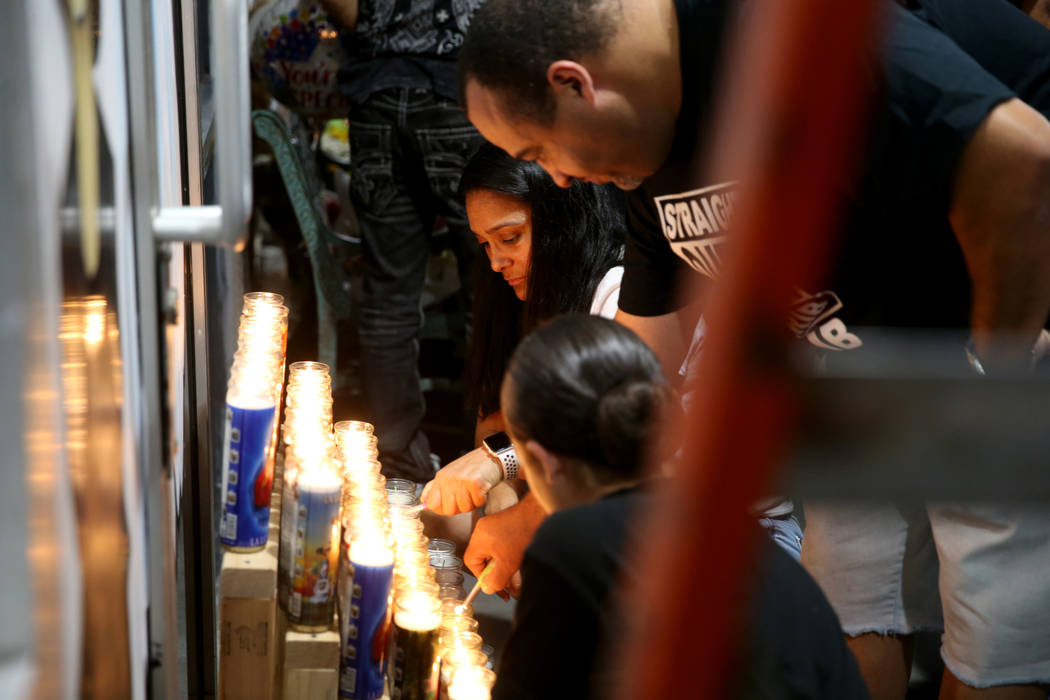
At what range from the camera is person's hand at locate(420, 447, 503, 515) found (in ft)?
7.75

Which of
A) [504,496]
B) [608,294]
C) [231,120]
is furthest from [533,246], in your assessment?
[231,120]

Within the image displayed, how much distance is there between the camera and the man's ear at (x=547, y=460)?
1454 millimetres

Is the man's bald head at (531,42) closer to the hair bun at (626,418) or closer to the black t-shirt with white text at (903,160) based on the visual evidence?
the black t-shirt with white text at (903,160)

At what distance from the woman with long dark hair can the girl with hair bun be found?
937 millimetres

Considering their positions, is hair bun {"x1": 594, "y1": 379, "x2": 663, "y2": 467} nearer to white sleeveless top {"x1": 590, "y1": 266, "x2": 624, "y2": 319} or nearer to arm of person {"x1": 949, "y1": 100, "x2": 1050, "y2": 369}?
arm of person {"x1": 949, "y1": 100, "x2": 1050, "y2": 369}

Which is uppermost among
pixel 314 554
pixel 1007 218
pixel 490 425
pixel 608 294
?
pixel 1007 218

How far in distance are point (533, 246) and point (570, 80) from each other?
0.96 m

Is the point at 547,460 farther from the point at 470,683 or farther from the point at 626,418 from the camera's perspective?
the point at 470,683

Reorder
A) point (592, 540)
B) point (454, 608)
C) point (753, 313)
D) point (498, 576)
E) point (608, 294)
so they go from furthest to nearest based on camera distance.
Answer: point (608, 294), point (498, 576), point (454, 608), point (592, 540), point (753, 313)

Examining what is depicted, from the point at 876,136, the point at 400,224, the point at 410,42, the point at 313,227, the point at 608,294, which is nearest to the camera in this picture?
the point at 876,136

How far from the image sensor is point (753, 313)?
1.49ft

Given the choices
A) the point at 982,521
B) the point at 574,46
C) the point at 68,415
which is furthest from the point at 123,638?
the point at 982,521

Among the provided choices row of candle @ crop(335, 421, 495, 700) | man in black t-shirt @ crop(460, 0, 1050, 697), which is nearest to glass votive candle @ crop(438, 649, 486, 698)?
row of candle @ crop(335, 421, 495, 700)

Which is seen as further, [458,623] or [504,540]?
[504,540]
